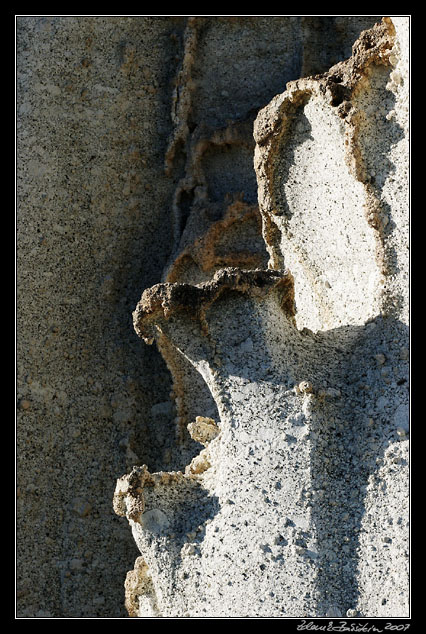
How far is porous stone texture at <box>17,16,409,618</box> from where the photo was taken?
8.76 ft

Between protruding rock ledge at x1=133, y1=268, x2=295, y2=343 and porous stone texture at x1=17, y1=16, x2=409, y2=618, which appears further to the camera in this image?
protruding rock ledge at x1=133, y1=268, x2=295, y2=343

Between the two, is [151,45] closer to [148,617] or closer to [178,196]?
[178,196]

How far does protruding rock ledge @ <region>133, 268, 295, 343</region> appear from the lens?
2.79 meters

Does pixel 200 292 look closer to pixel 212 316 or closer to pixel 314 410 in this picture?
pixel 212 316

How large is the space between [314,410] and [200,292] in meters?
0.42

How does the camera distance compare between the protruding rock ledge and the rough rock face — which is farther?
the protruding rock ledge

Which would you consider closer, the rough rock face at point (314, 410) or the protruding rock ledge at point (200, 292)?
the rough rock face at point (314, 410)

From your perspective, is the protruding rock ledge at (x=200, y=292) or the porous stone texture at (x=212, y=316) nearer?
the porous stone texture at (x=212, y=316)

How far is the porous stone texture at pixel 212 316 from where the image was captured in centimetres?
267

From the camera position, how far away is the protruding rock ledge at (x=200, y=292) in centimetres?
279

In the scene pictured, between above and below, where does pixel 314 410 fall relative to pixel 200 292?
below

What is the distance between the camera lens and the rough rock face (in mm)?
2611

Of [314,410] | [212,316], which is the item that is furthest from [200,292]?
[314,410]

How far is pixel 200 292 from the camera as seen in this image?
2.79 m
